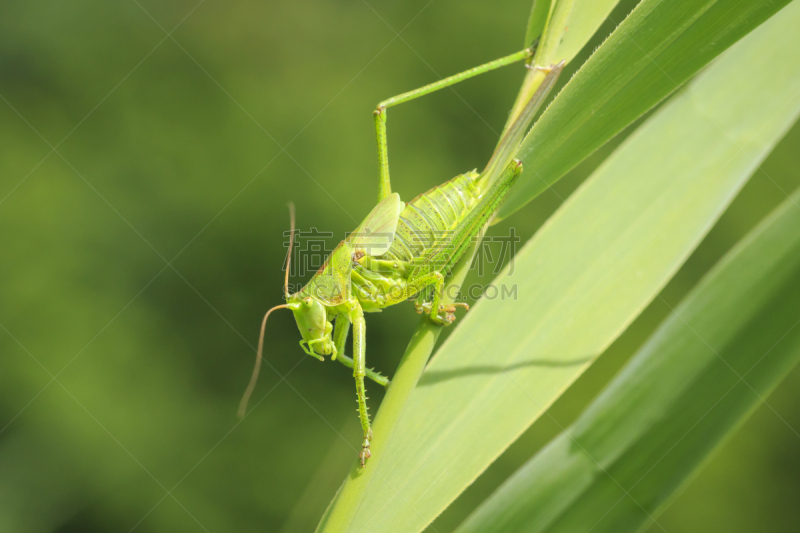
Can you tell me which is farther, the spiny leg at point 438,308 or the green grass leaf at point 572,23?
the spiny leg at point 438,308

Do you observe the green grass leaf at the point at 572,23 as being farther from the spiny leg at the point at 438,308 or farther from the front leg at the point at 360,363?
the front leg at the point at 360,363

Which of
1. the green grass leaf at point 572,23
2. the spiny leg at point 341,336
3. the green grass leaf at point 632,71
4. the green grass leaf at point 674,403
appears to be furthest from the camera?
the spiny leg at point 341,336

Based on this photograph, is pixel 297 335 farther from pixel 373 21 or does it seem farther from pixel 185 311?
pixel 373 21

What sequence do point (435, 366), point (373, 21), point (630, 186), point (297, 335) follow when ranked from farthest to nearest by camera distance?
point (373, 21)
point (297, 335)
point (630, 186)
point (435, 366)

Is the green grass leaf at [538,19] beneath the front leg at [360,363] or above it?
above

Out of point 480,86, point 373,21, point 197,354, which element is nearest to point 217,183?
point 197,354

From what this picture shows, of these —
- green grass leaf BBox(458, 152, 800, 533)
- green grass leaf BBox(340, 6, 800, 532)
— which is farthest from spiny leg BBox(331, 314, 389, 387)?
green grass leaf BBox(458, 152, 800, 533)

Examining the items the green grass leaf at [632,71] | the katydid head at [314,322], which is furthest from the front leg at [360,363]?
the green grass leaf at [632,71]

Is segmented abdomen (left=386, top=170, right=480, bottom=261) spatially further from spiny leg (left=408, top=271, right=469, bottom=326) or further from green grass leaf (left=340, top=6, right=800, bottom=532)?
green grass leaf (left=340, top=6, right=800, bottom=532)
